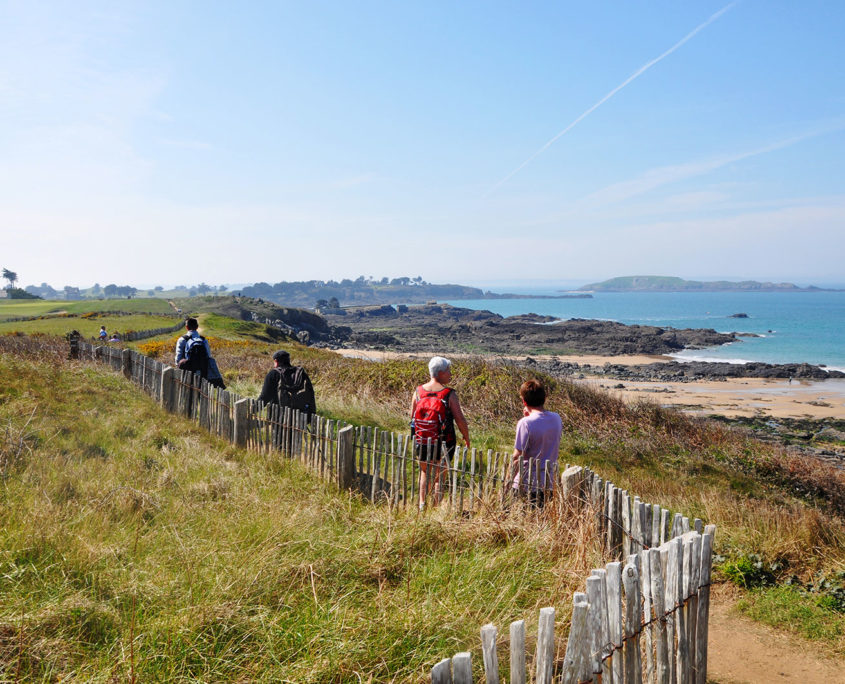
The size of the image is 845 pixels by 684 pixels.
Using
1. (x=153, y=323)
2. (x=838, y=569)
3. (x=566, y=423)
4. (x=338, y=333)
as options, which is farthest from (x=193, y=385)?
(x=338, y=333)

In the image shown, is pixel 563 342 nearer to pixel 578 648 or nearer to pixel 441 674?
pixel 578 648

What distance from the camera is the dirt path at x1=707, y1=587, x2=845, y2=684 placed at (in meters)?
4.24

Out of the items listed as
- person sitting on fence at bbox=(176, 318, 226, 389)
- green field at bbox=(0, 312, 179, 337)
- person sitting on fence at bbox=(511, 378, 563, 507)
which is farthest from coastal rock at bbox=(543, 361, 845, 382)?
person sitting on fence at bbox=(511, 378, 563, 507)

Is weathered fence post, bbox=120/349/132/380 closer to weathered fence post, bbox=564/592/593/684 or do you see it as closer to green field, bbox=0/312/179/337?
weathered fence post, bbox=564/592/593/684

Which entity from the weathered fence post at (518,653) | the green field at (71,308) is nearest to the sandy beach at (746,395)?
the weathered fence post at (518,653)

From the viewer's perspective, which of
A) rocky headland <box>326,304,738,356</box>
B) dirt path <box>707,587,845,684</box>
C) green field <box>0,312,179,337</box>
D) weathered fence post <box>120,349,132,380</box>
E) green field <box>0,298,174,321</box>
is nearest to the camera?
dirt path <box>707,587,845,684</box>

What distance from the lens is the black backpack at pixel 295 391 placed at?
8461 mm

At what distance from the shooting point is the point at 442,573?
14.1 feet

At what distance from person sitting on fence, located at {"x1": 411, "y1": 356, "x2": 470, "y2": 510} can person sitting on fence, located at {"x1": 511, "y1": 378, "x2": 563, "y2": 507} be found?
715 millimetres

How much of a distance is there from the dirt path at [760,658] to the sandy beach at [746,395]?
20510mm

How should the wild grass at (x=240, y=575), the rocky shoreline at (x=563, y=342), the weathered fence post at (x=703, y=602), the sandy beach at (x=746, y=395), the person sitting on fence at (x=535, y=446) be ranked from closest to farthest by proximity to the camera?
the wild grass at (x=240, y=575) → the weathered fence post at (x=703, y=602) → the person sitting on fence at (x=535, y=446) → the sandy beach at (x=746, y=395) → the rocky shoreline at (x=563, y=342)

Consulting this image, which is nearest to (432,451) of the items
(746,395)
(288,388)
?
(288,388)

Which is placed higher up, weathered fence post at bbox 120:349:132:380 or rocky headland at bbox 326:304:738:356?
weathered fence post at bbox 120:349:132:380

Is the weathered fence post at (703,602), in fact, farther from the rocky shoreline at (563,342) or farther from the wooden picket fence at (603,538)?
the rocky shoreline at (563,342)
